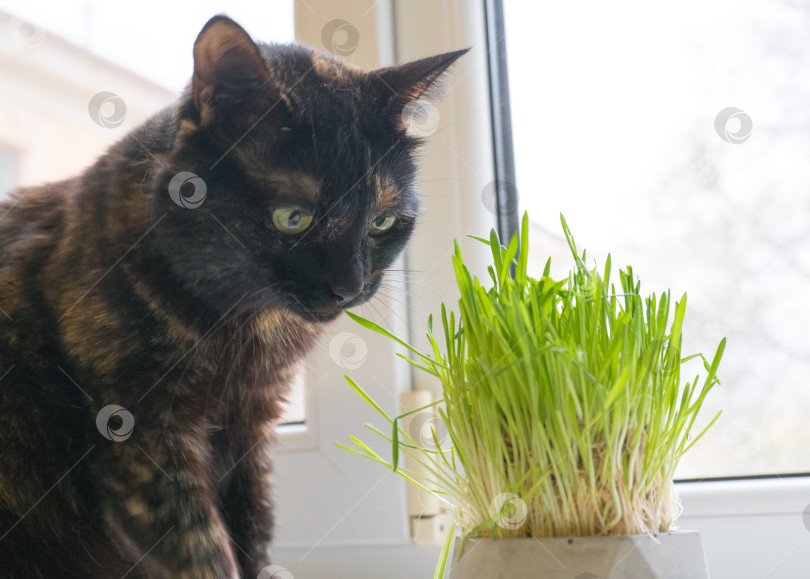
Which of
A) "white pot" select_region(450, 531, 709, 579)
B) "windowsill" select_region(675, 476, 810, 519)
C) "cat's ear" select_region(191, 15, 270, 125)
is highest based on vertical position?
"cat's ear" select_region(191, 15, 270, 125)

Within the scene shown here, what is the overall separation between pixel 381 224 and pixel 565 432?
384 millimetres

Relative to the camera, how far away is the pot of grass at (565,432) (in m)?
0.59

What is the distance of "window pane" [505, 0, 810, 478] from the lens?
93 centimetres

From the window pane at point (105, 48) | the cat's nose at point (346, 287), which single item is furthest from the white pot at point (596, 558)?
the window pane at point (105, 48)

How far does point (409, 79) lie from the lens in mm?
900

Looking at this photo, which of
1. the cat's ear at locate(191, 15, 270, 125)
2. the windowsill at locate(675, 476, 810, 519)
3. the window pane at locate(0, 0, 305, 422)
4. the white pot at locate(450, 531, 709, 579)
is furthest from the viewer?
the window pane at locate(0, 0, 305, 422)

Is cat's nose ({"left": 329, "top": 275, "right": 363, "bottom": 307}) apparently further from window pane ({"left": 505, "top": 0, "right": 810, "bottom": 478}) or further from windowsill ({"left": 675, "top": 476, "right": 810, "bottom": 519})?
windowsill ({"left": 675, "top": 476, "right": 810, "bottom": 519})

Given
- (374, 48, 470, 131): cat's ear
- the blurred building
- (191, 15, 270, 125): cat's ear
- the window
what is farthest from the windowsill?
the window

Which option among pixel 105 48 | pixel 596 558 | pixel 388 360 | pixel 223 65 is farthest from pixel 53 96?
pixel 596 558

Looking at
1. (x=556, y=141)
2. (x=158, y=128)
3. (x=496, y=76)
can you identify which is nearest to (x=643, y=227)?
(x=556, y=141)

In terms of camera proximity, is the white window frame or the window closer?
the white window frame

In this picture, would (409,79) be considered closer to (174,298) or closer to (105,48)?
(174,298)

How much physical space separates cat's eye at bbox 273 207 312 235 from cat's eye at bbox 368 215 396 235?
0.35 feet

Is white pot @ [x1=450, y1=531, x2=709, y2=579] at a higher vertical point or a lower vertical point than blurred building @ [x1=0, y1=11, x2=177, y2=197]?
lower
